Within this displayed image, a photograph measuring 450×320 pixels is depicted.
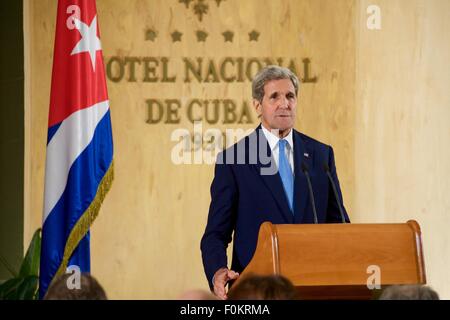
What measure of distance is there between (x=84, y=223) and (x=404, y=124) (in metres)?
3.30

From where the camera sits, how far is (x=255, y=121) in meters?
7.34

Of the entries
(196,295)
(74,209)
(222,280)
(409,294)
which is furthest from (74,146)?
(409,294)

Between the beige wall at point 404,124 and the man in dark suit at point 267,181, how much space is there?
110 inches

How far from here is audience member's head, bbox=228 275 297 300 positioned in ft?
9.06

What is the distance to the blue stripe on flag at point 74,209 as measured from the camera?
200 inches

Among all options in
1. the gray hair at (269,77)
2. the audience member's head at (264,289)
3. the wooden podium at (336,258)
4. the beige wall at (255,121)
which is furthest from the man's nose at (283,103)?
the beige wall at (255,121)

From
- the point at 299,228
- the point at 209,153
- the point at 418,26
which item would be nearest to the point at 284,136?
the point at 299,228

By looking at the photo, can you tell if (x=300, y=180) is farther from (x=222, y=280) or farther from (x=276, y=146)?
(x=222, y=280)

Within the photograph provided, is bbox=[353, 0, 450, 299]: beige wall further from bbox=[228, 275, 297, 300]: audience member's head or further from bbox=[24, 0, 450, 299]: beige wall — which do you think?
bbox=[228, 275, 297, 300]: audience member's head

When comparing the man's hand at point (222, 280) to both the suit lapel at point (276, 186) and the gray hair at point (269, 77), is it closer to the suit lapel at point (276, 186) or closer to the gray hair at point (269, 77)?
the suit lapel at point (276, 186)

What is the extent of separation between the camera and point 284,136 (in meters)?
4.78

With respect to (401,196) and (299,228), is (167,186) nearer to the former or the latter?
(401,196)

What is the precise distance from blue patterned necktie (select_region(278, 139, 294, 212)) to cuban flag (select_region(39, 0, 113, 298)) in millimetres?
1036
